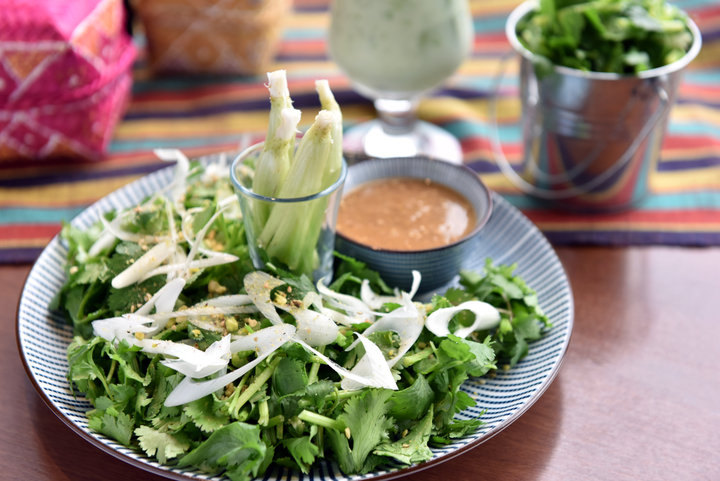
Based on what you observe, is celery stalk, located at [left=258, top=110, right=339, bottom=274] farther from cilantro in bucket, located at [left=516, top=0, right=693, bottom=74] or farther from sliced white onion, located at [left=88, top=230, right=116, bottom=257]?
cilantro in bucket, located at [left=516, top=0, right=693, bottom=74]

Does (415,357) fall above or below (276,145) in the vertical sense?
below

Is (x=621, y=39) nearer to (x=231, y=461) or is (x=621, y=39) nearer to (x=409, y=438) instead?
(x=409, y=438)

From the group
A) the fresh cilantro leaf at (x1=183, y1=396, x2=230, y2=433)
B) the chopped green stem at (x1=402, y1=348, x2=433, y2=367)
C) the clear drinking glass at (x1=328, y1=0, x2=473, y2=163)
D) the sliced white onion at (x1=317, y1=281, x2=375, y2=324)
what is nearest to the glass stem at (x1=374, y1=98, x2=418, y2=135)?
the clear drinking glass at (x1=328, y1=0, x2=473, y2=163)

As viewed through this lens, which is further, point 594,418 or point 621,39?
point 621,39

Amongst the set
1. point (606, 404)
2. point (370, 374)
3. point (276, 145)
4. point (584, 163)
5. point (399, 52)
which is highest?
point (276, 145)

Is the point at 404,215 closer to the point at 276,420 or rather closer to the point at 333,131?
the point at 333,131

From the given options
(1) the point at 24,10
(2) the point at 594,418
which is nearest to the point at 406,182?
(2) the point at 594,418

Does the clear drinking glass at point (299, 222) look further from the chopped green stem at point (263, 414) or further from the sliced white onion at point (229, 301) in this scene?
the chopped green stem at point (263, 414)

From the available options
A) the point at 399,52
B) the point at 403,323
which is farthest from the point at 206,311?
the point at 399,52
